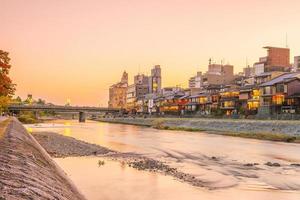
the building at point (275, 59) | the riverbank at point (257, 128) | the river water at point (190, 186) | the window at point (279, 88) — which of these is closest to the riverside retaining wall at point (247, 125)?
the riverbank at point (257, 128)

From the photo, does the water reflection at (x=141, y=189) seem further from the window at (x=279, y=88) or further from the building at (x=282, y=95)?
the window at (x=279, y=88)

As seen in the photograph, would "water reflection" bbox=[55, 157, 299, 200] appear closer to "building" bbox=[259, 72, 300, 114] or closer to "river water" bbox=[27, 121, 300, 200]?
"river water" bbox=[27, 121, 300, 200]

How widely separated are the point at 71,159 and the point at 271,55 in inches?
4167

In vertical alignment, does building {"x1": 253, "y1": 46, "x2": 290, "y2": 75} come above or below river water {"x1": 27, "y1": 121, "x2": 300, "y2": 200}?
above

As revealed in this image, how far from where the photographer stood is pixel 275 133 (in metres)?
51.1

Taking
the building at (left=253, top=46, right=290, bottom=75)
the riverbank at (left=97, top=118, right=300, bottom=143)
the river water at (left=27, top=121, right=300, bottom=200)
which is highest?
the building at (left=253, top=46, right=290, bottom=75)

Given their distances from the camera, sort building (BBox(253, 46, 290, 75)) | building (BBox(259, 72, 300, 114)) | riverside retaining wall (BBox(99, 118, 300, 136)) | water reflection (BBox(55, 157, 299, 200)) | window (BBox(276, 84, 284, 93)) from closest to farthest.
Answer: water reflection (BBox(55, 157, 299, 200)) → riverside retaining wall (BBox(99, 118, 300, 136)) → building (BBox(259, 72, 300, 114)) → window (BBox(276, 84, 284, 93)) → building (BBox(253, 46, 290, 75))

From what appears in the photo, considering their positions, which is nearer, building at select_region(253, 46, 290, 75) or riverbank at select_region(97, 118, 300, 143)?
riverbank at select_region(97, 118, 300, 143)

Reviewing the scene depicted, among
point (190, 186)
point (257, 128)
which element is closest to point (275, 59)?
point (257, 128)

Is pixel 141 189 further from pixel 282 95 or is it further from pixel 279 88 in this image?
pixel 279 88

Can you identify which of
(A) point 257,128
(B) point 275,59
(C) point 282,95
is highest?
(B) point 275,59

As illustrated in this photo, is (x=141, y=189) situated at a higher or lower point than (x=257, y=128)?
lower

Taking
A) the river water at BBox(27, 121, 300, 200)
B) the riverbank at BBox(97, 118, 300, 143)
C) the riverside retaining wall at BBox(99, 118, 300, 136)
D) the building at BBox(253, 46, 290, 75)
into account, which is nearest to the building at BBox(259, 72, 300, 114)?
the riverside retaining wall at BBox(99, 118, 300, 136)

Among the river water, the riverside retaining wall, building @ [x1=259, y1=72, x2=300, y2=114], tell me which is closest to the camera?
the river water
